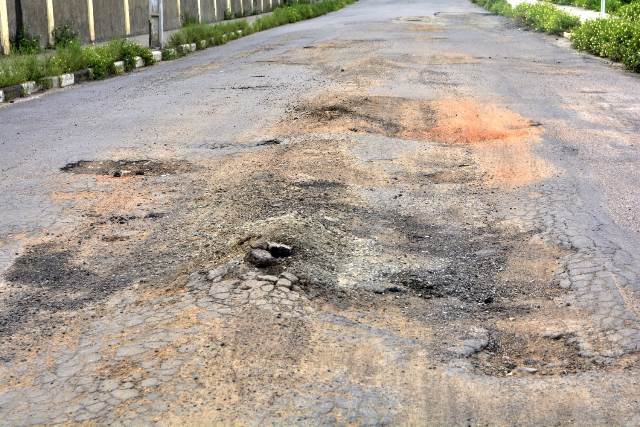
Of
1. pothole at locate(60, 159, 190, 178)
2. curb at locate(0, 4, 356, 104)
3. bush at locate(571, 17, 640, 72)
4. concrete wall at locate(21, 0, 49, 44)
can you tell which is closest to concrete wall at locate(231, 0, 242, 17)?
curb at locate(0, 4, 356, 104)

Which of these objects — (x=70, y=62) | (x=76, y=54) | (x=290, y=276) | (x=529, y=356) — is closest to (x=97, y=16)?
(x=76, y=54)

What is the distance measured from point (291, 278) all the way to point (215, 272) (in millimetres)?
431

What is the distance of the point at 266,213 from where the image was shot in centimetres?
571

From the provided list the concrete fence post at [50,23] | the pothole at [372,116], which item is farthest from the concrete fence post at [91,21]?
the pothole at [372,116]

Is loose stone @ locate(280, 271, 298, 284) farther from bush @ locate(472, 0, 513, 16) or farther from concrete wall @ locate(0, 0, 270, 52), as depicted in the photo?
bush @ locate(472, 0, 513, 16)

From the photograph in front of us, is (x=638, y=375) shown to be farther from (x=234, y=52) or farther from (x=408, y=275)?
(x=234, y=52)

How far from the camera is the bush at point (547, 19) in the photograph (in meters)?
22.2

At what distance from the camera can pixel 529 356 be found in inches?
159

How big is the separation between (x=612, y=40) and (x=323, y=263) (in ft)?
42.9

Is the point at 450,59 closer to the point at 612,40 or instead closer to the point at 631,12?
the point at 612,40

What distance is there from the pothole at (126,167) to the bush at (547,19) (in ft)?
54.4

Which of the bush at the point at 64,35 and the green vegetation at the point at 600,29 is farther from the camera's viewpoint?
the bush at the point at 64,35

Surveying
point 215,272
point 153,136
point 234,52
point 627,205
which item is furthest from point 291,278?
point 234,52

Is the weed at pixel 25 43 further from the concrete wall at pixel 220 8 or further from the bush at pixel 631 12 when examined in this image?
the concrete wall at pixel 220 8
